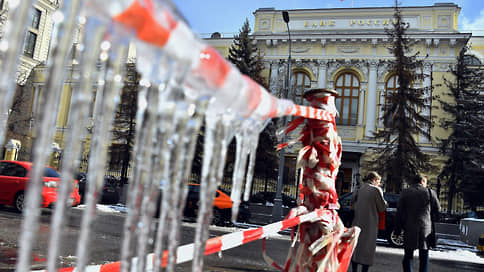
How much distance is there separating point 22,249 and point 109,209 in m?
14.5

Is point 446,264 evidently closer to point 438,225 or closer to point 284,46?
point 438,225

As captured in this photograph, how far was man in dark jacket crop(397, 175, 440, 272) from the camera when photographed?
5450 millimetres

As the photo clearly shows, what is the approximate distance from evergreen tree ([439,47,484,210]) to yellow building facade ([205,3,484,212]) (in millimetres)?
589

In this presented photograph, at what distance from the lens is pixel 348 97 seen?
80.8ft

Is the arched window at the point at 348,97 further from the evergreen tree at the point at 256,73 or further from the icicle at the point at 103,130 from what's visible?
the icicle at the point at 103,130

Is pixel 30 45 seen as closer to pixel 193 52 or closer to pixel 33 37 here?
pixel 33 37

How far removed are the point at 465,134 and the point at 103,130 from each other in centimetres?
2439

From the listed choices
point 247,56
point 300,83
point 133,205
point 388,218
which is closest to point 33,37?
point 247,56

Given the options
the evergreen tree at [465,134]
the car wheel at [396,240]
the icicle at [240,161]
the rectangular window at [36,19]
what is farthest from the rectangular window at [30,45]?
the icicle at [240,161]

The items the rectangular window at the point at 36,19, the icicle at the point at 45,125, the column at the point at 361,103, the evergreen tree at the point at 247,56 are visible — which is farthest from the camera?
the rectangular window at the point at 36,19

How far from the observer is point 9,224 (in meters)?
7.90

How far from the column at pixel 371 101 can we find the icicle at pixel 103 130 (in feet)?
80.2

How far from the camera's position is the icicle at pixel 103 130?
0.66 m

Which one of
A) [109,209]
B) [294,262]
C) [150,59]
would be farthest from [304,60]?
[150,59]
